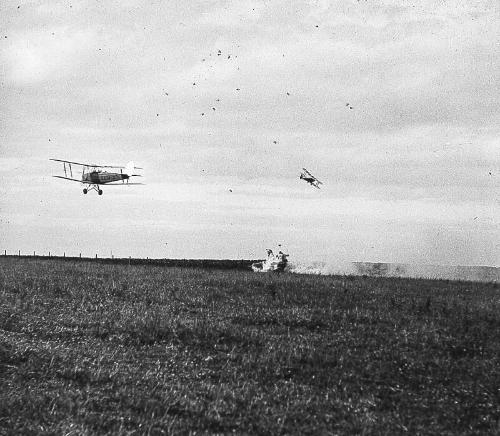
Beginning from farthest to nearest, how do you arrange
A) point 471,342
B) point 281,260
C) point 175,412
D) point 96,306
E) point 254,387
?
point 281,260, point 96,306, point 471,342, point 254,387, point 175,412

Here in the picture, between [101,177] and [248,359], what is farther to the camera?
[101,177]

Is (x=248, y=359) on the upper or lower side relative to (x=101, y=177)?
lower

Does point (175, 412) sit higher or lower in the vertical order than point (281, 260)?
lower

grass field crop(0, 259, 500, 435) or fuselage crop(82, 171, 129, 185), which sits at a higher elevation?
fuselage crop(82, 171, 129, 185)

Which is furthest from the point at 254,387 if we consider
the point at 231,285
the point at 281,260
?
the point at 281,260

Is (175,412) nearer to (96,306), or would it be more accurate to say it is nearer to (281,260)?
(96,306)

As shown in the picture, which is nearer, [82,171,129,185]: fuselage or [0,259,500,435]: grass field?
[0,259,500,435]: grass field
